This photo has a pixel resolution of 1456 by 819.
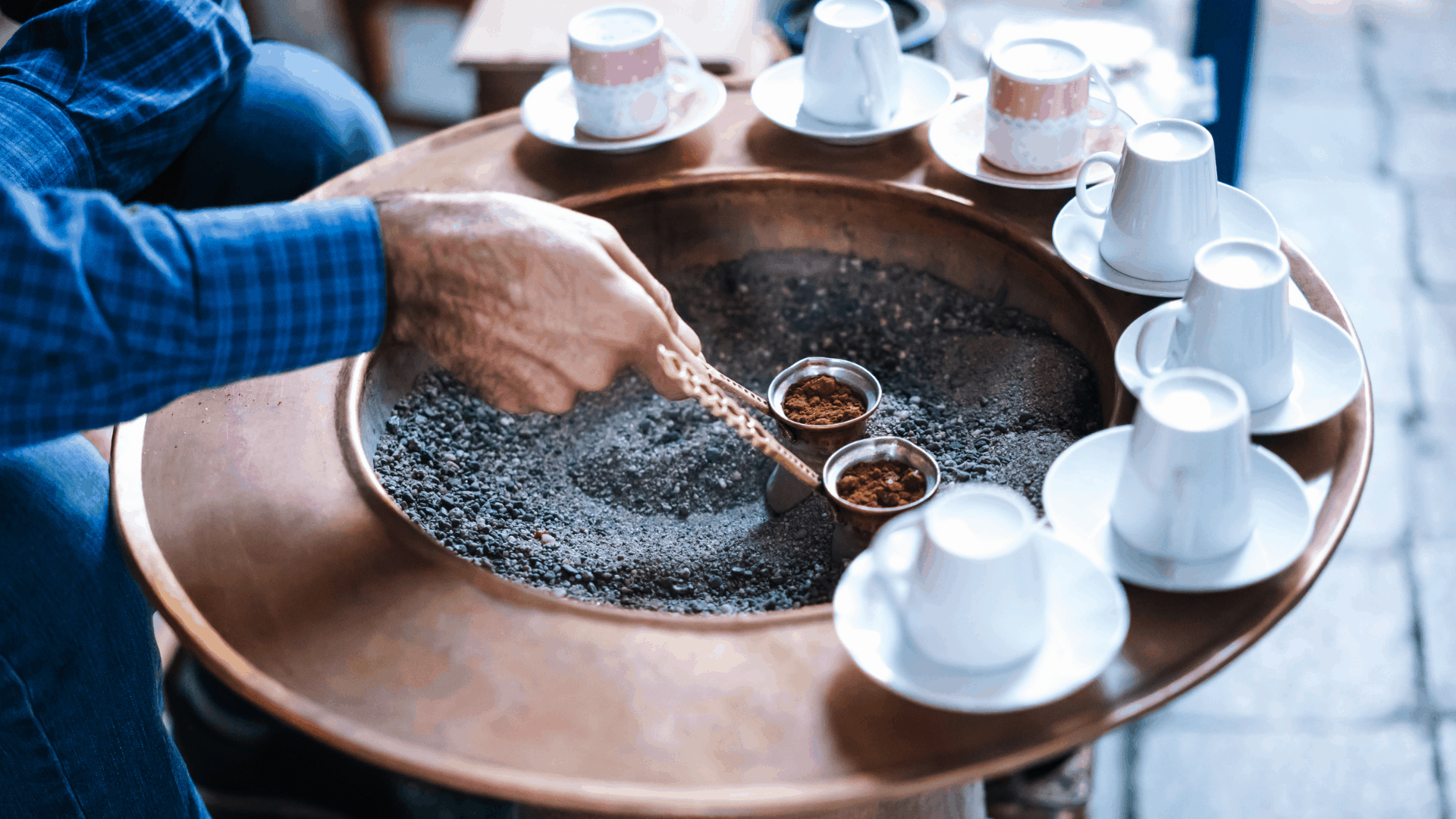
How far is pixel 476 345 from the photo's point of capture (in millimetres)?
998

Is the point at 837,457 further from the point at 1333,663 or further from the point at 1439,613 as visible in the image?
the point at 1439,613

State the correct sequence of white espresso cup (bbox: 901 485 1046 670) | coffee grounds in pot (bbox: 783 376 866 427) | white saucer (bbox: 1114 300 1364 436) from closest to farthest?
white espresso cup (bbox: 901 485 1046 670)
white saucer (bbox: 1114 300 1364 436)
coffee grounds in pot (bbox: 783 376 866 427)

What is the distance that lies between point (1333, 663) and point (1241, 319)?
4.10 feet

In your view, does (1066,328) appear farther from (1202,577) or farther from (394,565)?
(394,565)

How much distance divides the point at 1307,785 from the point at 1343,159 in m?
1.73

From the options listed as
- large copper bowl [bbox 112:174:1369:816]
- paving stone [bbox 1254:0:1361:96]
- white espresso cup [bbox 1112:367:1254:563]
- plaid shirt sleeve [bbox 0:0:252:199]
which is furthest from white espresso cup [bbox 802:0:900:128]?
paving stone [bbox 1254:0:1361:96]

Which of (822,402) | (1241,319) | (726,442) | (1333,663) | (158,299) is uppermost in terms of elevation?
(158,299)

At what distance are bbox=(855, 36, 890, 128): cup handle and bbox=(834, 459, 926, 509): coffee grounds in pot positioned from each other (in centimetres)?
46

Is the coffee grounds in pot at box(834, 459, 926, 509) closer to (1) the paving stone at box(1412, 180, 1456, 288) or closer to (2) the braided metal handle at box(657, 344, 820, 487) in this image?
(2) the braided metal handle at box(657, 344, 820, 487)

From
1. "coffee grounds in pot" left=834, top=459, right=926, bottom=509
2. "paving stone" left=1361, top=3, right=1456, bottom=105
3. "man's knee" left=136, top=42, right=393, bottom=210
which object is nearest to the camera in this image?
"coffee grounds in pot" left=834, top=459, right=926, bottom=509

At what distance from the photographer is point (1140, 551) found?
32.8 inches

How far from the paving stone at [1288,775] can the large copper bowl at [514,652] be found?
878 millimetres

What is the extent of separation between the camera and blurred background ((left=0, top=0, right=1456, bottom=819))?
68.0 inches

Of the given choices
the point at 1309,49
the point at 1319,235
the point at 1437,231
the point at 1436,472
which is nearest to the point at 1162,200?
the point at 1436,472
